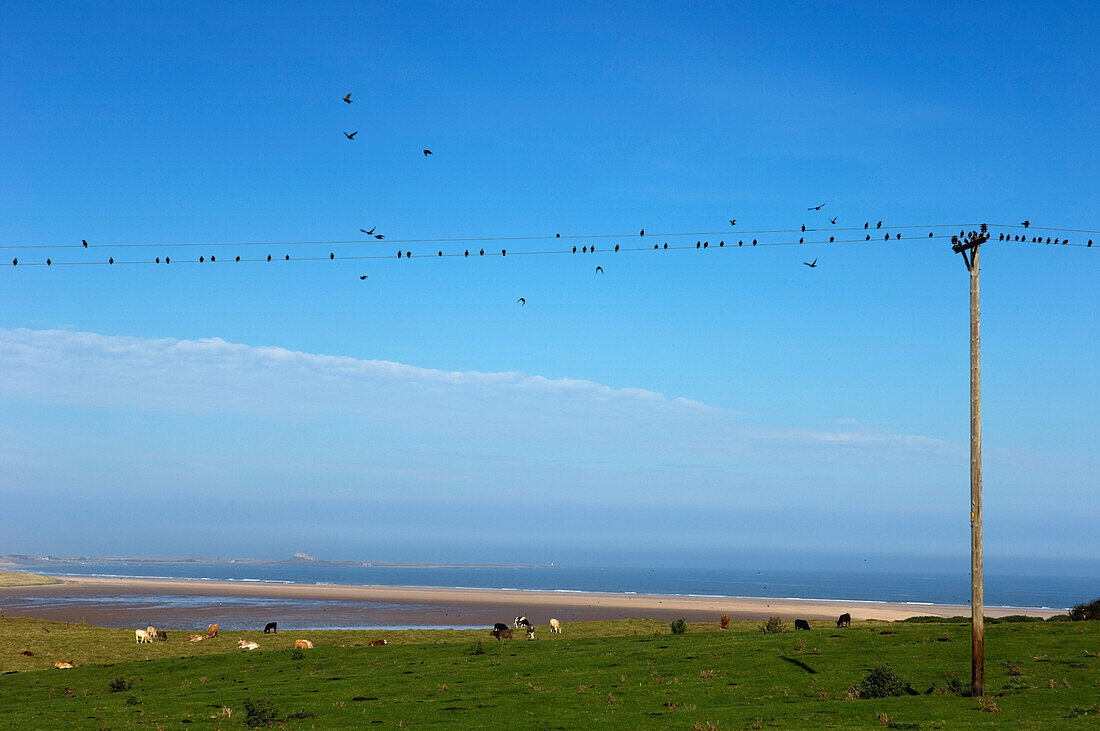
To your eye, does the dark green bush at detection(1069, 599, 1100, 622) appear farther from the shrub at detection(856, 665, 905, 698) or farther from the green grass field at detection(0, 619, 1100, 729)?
the shrub at detection(856, 665, 905, 698)

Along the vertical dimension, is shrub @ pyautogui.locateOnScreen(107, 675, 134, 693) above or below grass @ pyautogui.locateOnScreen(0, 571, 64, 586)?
above

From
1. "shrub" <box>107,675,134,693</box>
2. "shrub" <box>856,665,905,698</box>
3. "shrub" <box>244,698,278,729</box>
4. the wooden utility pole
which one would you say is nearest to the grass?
"shrub" <box>107,675,134,693</box>

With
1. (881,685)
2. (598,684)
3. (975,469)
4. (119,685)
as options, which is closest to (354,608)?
(119,685)

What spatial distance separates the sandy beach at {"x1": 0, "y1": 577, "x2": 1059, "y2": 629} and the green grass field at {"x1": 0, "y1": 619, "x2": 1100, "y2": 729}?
4188 centimetres

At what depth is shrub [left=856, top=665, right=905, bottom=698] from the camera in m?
28.2

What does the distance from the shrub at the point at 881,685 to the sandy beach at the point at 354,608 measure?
6231 centimetres

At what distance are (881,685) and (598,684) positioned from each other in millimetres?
10719

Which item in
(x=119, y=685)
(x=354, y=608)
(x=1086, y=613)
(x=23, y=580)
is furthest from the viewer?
(x=23, y=580)

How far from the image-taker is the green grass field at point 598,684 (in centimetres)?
2606

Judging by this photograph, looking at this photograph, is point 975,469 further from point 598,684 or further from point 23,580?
point 23,580

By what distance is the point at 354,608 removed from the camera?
110 m

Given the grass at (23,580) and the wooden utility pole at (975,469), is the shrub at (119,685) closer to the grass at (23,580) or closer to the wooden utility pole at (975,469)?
the wooden utility pole at (975,469)

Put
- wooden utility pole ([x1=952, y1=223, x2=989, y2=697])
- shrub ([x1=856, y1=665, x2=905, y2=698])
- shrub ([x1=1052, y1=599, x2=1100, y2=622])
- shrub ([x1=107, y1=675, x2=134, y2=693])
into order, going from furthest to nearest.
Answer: shrub ([x1=1052, y1=599, x2=1100, y2=622]) → shrub ([x1=107, y1=675, x2=134, y2=693]) → shrub ([x1=856, y1=665, x2=905, y2=698]) → wooden utility pole ([x1=952, y1=223, x2=989, y2=697])

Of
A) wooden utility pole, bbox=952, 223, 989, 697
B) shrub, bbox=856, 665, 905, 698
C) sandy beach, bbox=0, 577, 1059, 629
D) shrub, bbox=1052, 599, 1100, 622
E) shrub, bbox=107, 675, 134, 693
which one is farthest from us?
sandy beach, bbox=0, 577, 1059, 629
